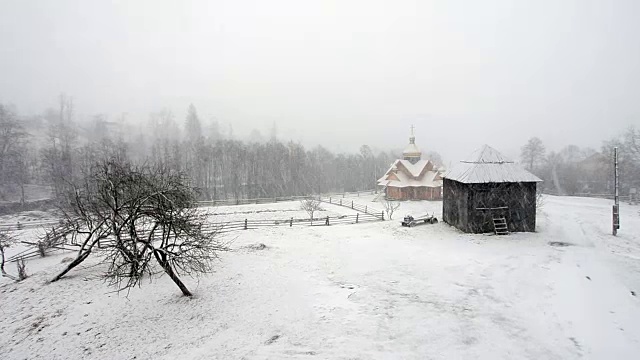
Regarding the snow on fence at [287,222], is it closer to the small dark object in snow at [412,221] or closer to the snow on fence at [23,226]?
the small dark object in snow at [412,221]

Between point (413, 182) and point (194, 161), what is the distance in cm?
3678

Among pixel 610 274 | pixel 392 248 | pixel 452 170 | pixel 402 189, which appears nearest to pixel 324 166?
pixel 402 189

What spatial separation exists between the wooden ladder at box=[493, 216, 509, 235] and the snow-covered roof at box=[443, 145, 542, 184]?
257cm

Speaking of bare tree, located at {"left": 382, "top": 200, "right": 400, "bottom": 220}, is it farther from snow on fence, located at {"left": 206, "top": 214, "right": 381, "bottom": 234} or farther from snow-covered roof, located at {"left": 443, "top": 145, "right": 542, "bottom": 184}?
snow-covered roof, located at {"left": 443, "top": 145, "right": 542, "bottom": 184}

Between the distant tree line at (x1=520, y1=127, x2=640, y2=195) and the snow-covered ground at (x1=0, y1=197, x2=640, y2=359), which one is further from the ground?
the distant tree line at (x1=520, y1=127, x2=640, y2=195)

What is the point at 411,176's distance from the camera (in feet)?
156

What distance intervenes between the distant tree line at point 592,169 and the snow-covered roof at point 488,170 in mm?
35874

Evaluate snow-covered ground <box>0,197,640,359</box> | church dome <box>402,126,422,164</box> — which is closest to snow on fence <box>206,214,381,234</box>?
snow-covered ground <box>0,197,640,359</box>

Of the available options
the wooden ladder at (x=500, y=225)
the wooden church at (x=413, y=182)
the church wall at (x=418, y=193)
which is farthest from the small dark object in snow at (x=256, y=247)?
the church wall at (x=418, y=193)

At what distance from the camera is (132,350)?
10008 mm

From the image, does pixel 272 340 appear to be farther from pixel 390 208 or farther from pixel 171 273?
pixel 390 208

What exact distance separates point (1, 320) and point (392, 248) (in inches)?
711

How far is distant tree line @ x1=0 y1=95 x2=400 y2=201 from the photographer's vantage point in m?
42.4

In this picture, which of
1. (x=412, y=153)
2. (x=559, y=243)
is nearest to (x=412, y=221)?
(x=559, y=243)
